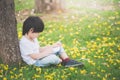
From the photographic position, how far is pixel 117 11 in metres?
11.1

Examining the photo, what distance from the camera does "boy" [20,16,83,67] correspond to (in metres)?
6.55

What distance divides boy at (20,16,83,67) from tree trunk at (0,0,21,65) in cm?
19

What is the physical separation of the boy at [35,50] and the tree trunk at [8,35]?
0.19 m

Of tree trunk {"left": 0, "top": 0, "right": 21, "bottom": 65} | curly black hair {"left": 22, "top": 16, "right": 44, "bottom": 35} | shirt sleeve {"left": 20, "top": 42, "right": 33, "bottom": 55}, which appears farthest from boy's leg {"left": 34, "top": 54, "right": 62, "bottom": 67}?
curly black hair {"left": 22, "top": 16, "right": 44, "bottom": 35}

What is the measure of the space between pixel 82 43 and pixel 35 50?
1873 mm

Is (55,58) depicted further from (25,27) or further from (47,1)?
(47,1)

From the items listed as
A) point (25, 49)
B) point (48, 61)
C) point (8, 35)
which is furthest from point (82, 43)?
point (8, 35)

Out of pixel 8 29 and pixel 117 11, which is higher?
pixel 8 29

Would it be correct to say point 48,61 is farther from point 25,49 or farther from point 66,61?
point 25,49

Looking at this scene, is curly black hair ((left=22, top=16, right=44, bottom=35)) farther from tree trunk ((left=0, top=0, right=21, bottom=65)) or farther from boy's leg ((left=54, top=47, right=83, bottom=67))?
boy's leg ((left=54, top=47, right=83, bottom=67))

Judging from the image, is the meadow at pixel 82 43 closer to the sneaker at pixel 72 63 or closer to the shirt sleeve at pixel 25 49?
the sneaker at pixel 72 63

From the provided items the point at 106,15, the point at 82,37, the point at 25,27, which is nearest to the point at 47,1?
the point at 106,15

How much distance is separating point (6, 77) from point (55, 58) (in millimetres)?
1051

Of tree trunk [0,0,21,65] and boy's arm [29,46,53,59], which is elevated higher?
tree trunk [0,0,21,65]
